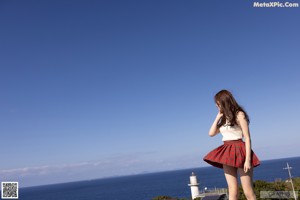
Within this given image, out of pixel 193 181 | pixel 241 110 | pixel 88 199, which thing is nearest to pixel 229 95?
pixel 241 110

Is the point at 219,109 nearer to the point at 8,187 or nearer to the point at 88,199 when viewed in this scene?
the point at 8,187

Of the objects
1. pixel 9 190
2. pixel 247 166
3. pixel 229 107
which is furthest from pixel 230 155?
pixel 9 190

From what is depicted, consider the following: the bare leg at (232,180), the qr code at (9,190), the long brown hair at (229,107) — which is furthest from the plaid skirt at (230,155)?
the qr code at (9,190)

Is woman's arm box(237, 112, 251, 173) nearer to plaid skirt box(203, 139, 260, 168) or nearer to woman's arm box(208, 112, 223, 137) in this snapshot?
plaid skirt box(203, 139, 260, 168)

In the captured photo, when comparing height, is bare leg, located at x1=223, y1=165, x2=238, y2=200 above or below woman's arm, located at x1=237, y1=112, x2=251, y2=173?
below

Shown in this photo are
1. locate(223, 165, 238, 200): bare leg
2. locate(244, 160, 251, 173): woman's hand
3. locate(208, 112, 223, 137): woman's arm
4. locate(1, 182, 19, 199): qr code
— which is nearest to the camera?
locate(244, 160, 251, 173): woman's hand

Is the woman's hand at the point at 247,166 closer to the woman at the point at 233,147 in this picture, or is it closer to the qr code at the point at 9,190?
the woman at the point at 233,147

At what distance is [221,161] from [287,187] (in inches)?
1657

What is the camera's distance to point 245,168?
10.5ft

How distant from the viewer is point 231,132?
3.52 m

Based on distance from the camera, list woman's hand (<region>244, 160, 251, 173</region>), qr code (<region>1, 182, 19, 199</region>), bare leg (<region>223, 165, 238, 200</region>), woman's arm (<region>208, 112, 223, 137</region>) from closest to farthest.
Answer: woman's hand (<region>244, 160, 251, 173</region>)
bare leg (<region>223, 165, 238, 200</region>)
woman's arm (<region>208, 112, 223, 137</region>)
qr code (<region>1, 182, 19, 199</region>)

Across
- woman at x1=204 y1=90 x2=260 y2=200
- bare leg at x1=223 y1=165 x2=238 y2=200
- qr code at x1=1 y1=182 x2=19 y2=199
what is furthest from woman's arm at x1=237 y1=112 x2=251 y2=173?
Answer: qr code at x1=1 y1=182 x2=19 y2=199

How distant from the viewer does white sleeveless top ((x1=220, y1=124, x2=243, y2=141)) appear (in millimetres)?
3490

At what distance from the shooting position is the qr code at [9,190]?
515 centimetres
